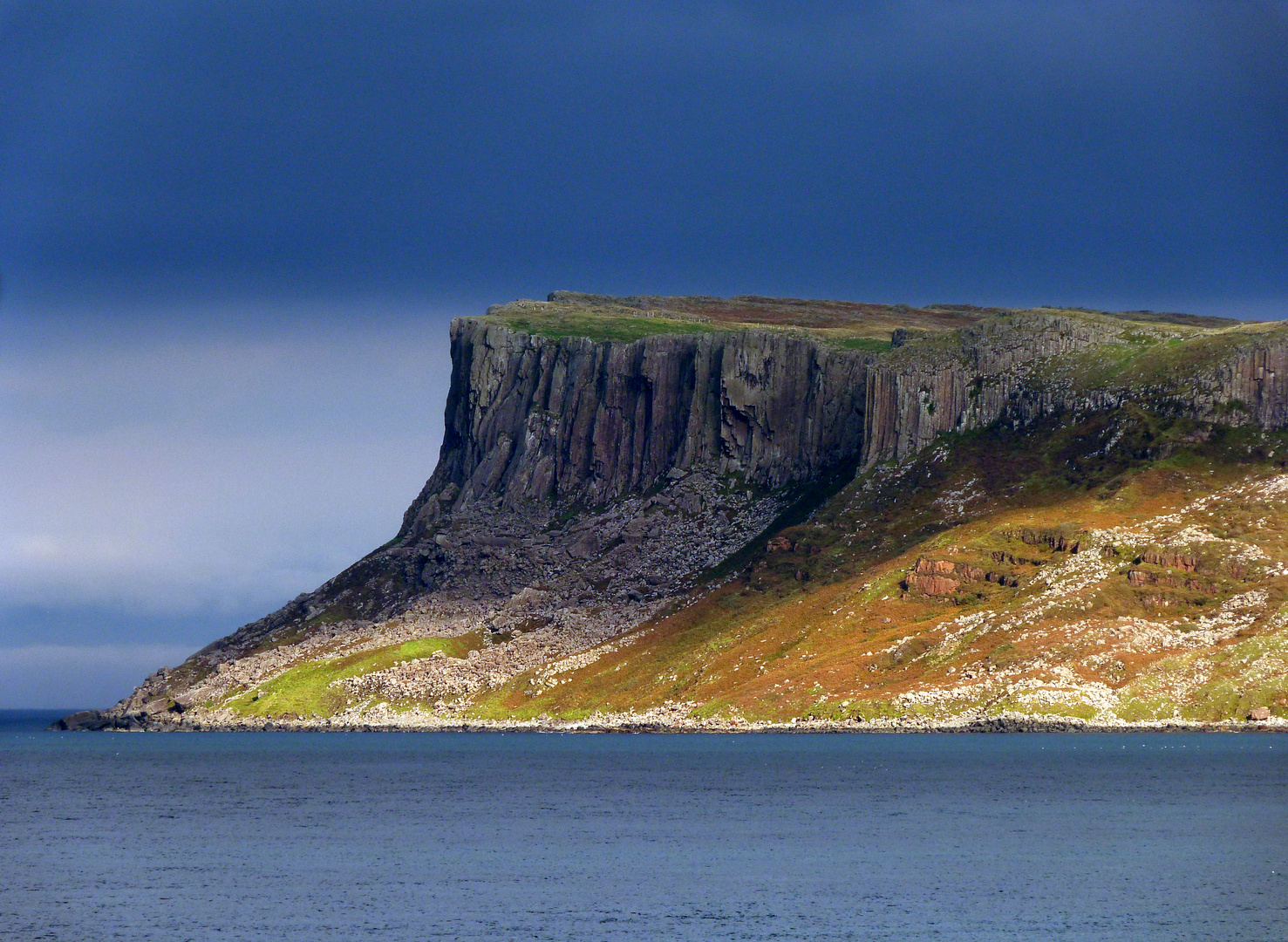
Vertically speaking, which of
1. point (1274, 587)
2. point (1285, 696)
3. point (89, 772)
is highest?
point (1274, 587)

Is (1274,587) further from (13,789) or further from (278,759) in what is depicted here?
(13,789)

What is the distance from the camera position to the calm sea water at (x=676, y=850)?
73.7m

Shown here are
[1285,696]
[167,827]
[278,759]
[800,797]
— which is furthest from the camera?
[278,759]

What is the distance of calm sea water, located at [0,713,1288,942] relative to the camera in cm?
7369

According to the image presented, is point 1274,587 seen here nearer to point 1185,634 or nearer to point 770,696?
point 1185,634

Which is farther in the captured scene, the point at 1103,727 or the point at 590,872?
the point at 1103,727

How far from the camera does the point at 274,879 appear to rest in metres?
88.0

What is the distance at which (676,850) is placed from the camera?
9731 cm

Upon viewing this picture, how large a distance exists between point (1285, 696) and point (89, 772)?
13277 cm

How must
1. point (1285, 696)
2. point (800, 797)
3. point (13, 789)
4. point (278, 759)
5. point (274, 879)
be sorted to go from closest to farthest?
point (274, 879) → point (800, 797) → point (13, 789) → point (1285, 696) → point (278, 759)

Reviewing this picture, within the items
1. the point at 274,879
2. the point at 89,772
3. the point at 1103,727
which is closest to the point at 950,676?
the point at 1103,727

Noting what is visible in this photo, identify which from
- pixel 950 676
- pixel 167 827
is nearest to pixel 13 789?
pixel 167 827

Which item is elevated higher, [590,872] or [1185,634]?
[1185,634]

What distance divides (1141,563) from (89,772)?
130m
